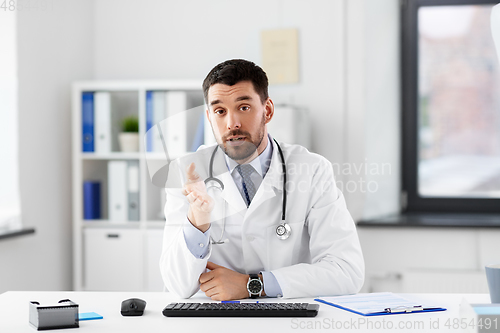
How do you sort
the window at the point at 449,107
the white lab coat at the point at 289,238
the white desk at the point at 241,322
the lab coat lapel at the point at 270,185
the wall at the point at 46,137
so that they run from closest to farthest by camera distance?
the white desk at the point at 241,322 < the white lab coat at the point at 289,238 < the lab coat lapel at the point at 270,185 < the wall at the point at 46,137 < the window at the point at 449,107

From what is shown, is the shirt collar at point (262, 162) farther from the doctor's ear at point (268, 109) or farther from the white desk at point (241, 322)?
the white desk at point (241, 322)

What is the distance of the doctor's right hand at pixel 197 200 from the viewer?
1.34m

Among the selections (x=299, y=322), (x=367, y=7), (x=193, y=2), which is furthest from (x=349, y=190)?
(x=299, y=322)

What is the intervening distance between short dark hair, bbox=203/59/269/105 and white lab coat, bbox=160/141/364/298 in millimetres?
179

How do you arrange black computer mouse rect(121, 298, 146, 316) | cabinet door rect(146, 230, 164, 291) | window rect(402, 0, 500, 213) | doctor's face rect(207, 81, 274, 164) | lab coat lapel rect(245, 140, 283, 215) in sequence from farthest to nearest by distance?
window rect(402, 0, 500, 213), cabinet door rect(146, 230, 164, 291), lab coat lapel rect(245, 140, 283, 215), doctor's face rect(207, 81, 274, 164), black computer mouse rect(121, 298, 146, 316)

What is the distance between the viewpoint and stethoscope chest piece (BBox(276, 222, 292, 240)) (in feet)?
5.22

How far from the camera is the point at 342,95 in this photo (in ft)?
9.26

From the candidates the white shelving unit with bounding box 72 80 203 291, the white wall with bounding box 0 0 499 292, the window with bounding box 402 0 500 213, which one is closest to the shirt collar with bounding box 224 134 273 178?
the white shelving unit with bounding box 72 80 203 291

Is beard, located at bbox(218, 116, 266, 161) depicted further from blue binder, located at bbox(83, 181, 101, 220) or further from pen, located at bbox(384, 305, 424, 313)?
blue binder, located at bbox(83, 181, 101, 220)

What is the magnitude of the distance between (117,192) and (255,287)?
156 cm

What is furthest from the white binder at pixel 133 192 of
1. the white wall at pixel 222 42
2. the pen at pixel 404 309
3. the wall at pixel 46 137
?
the pen at pixel 404 309

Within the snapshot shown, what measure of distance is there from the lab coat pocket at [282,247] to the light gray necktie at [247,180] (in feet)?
0.44

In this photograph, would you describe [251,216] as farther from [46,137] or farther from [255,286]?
[46,137]

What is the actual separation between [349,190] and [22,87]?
170cm
